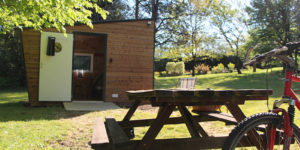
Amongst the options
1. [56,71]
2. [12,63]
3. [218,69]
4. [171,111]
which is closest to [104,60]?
[56,71]

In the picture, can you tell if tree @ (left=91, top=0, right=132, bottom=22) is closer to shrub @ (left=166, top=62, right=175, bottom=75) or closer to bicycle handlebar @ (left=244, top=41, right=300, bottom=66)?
shrub @ (left=166, top=62, right=175, bottom=75)

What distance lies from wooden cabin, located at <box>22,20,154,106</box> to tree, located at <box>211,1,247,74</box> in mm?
13753

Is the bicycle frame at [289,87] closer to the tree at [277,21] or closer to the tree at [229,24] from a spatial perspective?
the tree at [277,21]

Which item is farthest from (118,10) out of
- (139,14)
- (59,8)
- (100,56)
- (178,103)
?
(178,103)

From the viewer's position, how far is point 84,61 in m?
11.3

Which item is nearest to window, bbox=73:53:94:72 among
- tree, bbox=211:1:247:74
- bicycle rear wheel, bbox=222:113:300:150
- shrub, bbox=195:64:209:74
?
bicycle rear wheel, bbox=222:113:300:150

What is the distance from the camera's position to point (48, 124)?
467cm

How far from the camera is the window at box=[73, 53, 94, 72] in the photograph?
1116 centimetres

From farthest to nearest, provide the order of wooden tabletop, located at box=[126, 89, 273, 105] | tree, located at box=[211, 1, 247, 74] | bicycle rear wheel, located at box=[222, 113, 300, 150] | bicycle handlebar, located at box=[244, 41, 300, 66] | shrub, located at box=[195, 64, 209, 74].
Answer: shrub, located at box=[195, 64, 209, 74] < tree, located at box=[211, 1, 247, 74] < wooden tabletop, located at box=[126, 89, 273, 105] < bicycle handlebar, located at box=[244, 41, 300, 66] < bicycle rear wheel, located at box=[222, 113, 300, 150]

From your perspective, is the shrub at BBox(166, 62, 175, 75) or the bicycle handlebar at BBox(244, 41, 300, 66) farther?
the shrub at BBox(166, 62, 175, 75)

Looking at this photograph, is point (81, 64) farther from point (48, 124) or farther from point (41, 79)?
point (48, 124)

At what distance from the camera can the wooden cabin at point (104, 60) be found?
7609 millimetres

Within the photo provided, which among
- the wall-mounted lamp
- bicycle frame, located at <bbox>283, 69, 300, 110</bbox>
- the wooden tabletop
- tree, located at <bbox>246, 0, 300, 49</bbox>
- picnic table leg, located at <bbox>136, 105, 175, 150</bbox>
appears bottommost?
picnic table leg, located at <bbox>136, 105, 175, 150</bbox>

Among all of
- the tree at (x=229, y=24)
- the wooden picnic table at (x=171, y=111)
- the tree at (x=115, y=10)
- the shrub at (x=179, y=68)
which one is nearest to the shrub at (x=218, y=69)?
the tree at (x=229, y=24)
